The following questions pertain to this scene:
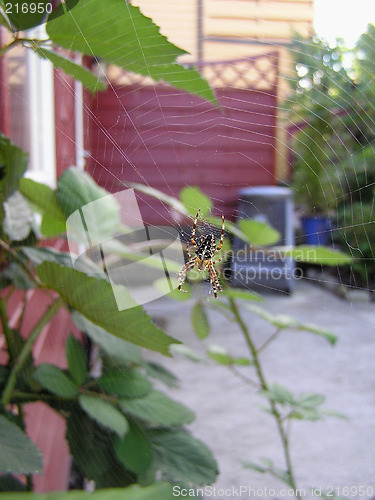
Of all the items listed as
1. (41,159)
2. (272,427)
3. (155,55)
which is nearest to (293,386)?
(272,427)

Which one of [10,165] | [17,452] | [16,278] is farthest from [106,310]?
[16,278]

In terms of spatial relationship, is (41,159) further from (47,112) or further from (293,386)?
(293,386)

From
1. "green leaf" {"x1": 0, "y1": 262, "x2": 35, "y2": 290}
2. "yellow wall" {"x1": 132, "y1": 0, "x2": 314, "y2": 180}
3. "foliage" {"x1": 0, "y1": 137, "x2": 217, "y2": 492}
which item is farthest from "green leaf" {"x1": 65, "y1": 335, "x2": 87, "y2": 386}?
"yellow wall" {"x1": 132, "y1": 0, "x2": 314, "y2": 180}

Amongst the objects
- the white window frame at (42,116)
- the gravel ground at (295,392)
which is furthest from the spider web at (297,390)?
the white window frame at (42,116)

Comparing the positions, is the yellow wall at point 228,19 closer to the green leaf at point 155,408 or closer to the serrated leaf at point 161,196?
the serrated leaf at point 161,196

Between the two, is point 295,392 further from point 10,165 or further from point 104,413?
point 10,165

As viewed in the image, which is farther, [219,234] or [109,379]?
[219,234]

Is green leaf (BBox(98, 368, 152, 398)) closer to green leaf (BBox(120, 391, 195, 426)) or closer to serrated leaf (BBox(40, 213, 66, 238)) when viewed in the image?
green leaf (BBox(120, 391, 195, 426))
